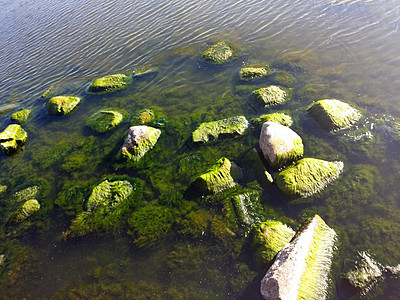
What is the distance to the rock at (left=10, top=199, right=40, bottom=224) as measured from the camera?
7.07 m

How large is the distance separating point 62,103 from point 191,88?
5.87 meters

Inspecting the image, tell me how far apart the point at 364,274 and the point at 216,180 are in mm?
3663

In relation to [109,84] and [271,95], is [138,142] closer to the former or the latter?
[271,95]

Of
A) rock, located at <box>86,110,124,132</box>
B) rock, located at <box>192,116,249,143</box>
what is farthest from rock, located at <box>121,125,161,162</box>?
rock, located at <box>86,110,124,132</box>

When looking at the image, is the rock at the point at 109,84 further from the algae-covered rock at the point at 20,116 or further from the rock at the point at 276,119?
the rock at the point at 276,119

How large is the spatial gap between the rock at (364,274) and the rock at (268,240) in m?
1.27

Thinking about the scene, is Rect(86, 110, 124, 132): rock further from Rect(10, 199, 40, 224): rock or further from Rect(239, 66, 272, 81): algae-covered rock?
Rect(239, 66, 272, 81): algae-covered rock

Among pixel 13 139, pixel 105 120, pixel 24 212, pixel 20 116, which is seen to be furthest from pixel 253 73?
pixel 20 116

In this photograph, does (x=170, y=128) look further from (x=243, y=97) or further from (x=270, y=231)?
(x=270, y=231)

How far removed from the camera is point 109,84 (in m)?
11.8

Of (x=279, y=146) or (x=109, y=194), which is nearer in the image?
(x=279, y=146)

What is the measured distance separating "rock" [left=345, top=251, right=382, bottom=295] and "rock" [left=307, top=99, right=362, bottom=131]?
3.98 metres

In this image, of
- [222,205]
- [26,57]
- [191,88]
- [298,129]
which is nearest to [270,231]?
[222,205]

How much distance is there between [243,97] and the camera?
9.65 metres
